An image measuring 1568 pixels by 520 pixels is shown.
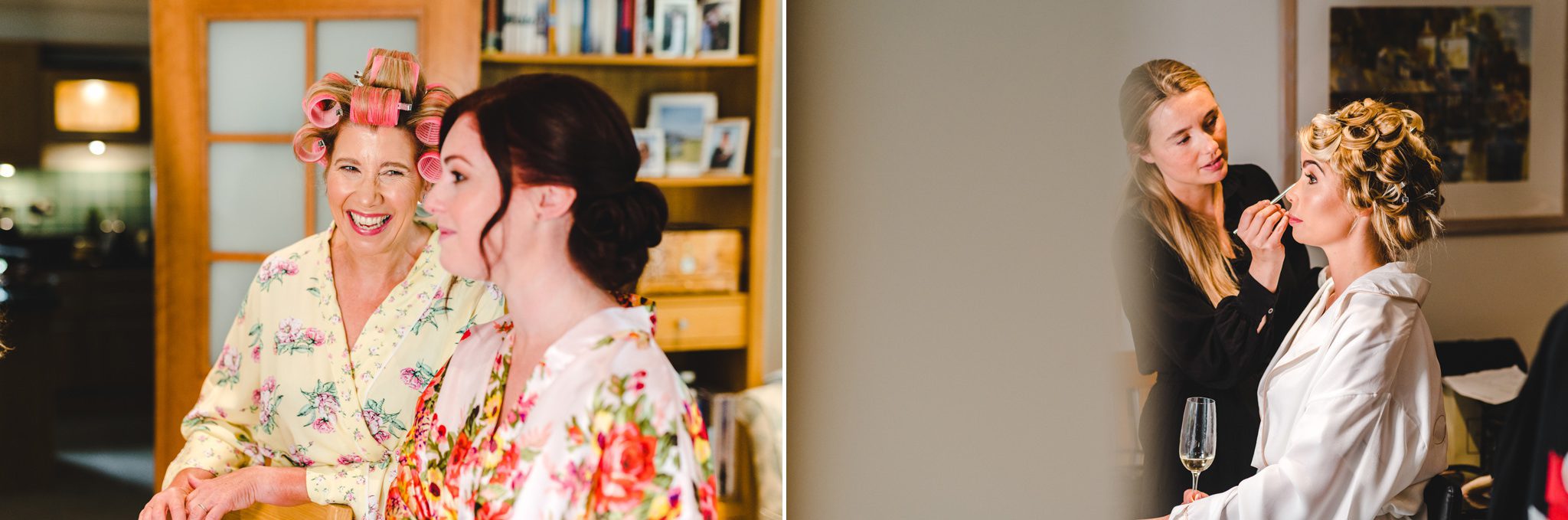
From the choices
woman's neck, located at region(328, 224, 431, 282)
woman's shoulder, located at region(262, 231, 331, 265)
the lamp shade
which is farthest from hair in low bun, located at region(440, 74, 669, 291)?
the lamp shade

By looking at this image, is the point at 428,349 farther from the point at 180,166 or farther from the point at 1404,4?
→ the point at 1404,4

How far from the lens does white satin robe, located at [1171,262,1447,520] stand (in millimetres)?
1883

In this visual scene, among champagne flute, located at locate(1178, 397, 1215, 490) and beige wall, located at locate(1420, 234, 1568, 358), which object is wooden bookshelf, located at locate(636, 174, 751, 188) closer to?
champagne flute, located at locate(1178, 397, 1215, 490)

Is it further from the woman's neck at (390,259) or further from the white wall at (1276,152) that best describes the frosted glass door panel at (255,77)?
the white wall at (1276,152)

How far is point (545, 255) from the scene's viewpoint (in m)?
1.40

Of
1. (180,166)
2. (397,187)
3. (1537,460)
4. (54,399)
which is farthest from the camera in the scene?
(54,399)

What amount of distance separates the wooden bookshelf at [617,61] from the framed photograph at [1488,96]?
4.20ft

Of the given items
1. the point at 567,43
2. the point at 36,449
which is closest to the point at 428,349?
the point at 567,43

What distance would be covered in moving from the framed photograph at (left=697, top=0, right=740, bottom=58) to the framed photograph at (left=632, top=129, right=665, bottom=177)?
0.71 ft

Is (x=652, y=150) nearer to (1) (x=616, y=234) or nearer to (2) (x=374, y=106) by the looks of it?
(2) (x=374, y=106)

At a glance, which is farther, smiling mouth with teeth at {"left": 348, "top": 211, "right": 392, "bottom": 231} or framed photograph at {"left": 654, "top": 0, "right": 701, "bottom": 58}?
framed photograph at {"left": 654, "top": 0, "right": 701, "bottom": 58}

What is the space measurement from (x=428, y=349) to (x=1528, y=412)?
6.33ft

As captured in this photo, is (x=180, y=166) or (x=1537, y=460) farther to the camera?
(x=180, y=166)

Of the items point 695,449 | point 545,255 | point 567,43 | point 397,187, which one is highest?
point 567,43
